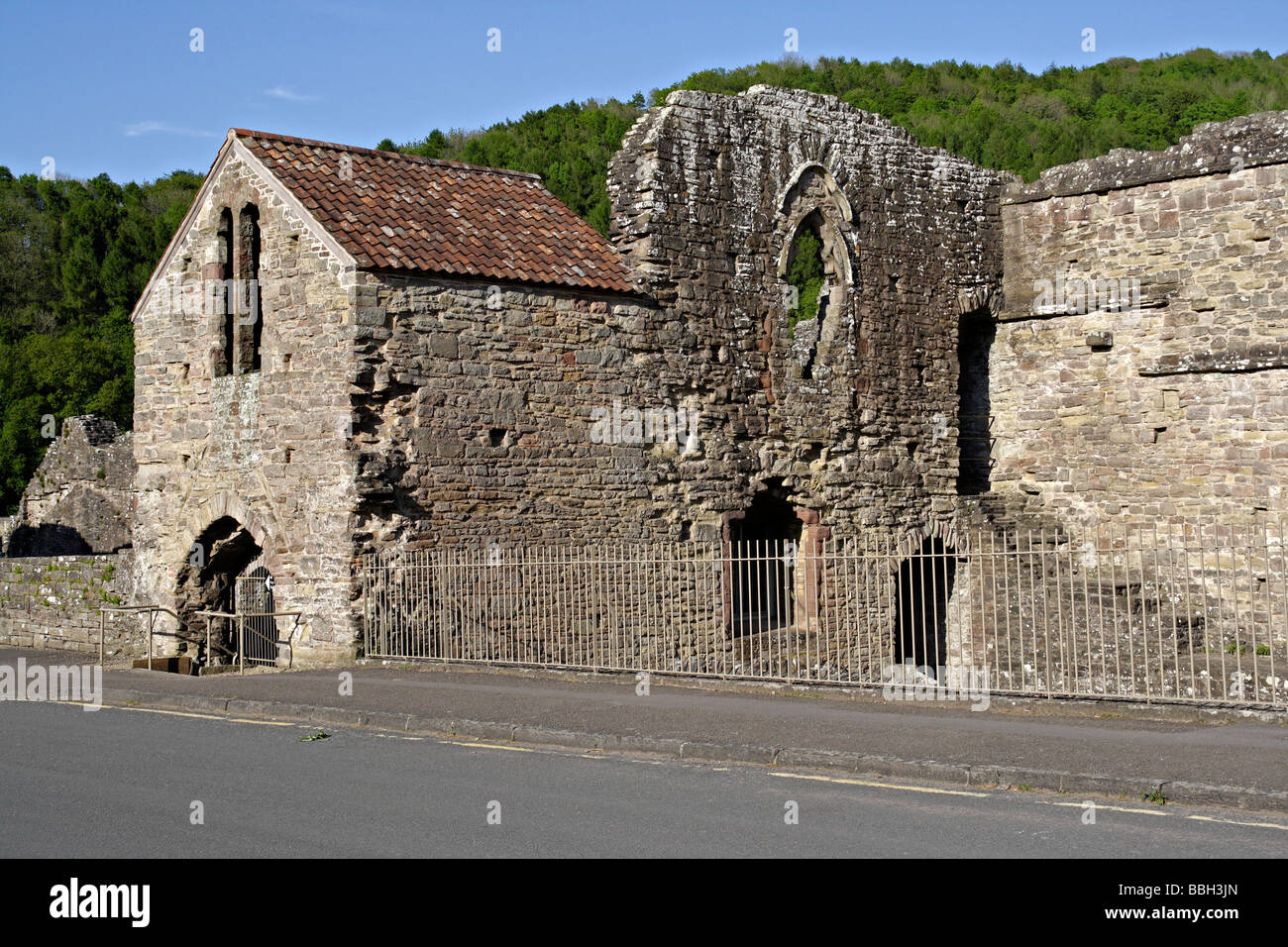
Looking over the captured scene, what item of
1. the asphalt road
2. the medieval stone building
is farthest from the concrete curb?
the medieval stone building

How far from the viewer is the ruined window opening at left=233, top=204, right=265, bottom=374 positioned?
17.6m

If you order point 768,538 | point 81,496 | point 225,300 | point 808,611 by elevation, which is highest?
point 225,300

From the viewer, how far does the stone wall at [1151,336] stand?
1938 cm

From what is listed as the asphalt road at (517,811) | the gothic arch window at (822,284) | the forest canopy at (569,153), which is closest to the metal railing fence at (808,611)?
the gothic arch window at (822,284)

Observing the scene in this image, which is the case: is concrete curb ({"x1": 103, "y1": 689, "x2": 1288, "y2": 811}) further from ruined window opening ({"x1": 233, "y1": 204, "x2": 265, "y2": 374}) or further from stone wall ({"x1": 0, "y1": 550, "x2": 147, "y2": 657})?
stone wall ({"x1": 0, "y1": 550, "x2": 147, "y2": 657})

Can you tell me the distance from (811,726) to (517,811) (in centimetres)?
360

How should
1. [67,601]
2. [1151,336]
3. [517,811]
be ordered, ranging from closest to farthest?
[517,811] < [1151,336] < [67,601]

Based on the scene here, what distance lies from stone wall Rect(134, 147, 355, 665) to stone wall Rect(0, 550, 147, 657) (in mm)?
851

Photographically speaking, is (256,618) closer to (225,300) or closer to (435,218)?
(225,300)

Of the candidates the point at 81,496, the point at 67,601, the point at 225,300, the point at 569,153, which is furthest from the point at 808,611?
the point at 569,153

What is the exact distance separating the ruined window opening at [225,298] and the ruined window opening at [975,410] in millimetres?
11533

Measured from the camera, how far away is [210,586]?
19031 millimetres

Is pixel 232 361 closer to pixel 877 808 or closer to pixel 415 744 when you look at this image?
pixel 415 744
